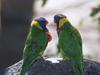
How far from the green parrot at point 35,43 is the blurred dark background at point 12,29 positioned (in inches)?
84.4

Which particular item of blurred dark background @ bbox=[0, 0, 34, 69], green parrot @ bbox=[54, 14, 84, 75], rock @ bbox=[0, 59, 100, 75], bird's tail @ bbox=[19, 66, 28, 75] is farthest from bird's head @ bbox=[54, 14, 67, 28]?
blurred dark background @ bbox=[0, 0, 34, 69]

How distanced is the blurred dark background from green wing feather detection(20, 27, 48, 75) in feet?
7.15

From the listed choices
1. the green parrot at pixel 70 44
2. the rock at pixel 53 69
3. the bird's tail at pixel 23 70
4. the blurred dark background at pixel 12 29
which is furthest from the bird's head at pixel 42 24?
the blurred dark background at pixel 12 29

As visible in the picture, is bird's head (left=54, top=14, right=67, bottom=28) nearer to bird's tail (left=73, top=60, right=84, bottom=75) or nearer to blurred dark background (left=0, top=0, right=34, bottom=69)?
bird's tail (left=73, top=60, right=84, bottom=75)

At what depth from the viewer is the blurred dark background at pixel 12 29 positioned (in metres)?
7.86

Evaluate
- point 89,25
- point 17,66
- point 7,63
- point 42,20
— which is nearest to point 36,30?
point 42,20

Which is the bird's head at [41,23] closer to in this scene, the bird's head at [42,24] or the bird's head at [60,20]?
the bird's head at [42,24]

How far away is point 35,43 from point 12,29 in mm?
2581

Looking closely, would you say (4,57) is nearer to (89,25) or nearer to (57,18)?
(89,25)

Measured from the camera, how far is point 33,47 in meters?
5.45

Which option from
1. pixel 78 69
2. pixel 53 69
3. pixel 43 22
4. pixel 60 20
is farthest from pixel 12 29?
pixel 78 69

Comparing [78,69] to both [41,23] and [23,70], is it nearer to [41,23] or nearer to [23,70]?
[23,70]

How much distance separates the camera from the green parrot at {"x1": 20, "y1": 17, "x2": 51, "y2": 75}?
525 centimetres

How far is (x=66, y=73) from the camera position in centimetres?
519
